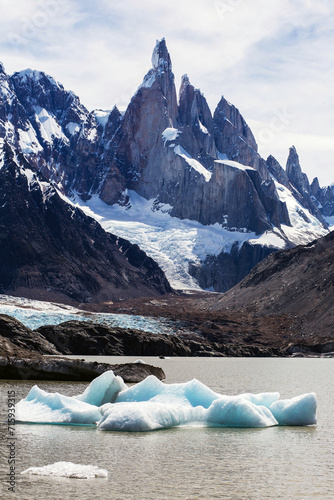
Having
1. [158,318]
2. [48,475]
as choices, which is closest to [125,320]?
[158,318]

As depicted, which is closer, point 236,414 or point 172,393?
point 236,414

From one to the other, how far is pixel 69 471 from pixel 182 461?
3.17 meters

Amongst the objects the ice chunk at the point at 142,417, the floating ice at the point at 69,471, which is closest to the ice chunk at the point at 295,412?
the ice chunk at the point at 142,417

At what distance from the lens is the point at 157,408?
23.2 metres

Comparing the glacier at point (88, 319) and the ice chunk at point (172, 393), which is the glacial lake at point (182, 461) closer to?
the ice chunk at point (172, 393)

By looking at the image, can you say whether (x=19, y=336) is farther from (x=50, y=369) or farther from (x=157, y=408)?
(x=157, y=408)

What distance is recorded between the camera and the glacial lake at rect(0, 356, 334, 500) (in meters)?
15.4

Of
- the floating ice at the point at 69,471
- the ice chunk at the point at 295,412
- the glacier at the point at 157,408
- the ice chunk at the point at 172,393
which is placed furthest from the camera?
the ice chunk at the point at 172,393

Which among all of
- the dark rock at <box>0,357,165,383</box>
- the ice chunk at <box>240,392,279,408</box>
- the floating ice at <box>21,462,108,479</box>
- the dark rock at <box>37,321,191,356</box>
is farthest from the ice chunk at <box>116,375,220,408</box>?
the dark rock at <box>37,321,191,356</box>

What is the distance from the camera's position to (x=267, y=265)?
188500mm

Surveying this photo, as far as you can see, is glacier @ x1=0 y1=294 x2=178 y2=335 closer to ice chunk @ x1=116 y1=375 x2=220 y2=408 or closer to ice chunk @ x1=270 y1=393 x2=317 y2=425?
ice chunk @ x1=116 y1=375 x2=220 y2=408

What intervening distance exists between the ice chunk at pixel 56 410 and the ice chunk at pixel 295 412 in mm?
6101

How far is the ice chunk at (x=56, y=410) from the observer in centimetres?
2412

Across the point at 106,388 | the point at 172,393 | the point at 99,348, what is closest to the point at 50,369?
A: the point at 106,388
